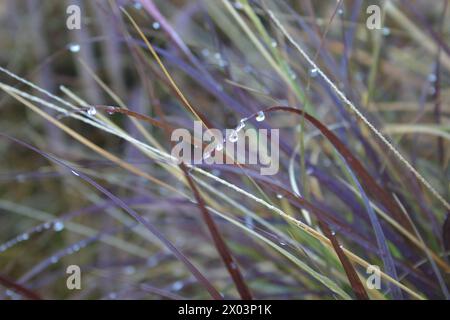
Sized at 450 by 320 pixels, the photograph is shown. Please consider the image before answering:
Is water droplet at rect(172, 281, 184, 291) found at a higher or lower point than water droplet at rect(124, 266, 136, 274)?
lower

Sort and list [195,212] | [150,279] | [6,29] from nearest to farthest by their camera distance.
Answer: [195,212]
[150,279]
[6,29]

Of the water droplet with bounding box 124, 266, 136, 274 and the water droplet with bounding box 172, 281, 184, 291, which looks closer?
the water droplet with bounding box 172, 281, 184, 291

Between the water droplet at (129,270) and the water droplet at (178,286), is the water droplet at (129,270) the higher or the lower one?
the higher one

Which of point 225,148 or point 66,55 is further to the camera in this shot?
point 66,55

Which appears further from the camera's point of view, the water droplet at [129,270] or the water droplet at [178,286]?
the water droplet at [129,270]

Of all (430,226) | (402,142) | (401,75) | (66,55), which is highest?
(66,55)

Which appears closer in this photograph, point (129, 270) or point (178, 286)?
point (178, 286)
